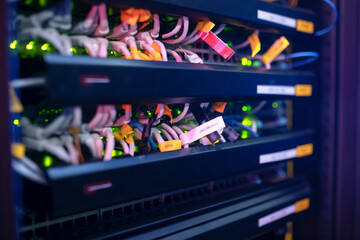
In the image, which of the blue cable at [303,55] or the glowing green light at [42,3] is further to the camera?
the blue cable at [303,55]

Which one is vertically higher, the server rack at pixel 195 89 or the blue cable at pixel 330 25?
the blue cable at pixel 330 25

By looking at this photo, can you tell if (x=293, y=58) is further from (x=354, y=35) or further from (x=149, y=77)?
(x=149, y=77)

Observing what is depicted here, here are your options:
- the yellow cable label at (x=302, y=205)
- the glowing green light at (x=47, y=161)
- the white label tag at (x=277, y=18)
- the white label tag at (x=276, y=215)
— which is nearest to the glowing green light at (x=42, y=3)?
the glowing green light at (x=47, y=161)

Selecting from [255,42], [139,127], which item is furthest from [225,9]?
[139,127]

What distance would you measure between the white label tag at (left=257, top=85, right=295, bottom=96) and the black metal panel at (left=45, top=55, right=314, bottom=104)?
0.6 inches

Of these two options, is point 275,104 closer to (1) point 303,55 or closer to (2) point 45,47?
(1) point 303,55

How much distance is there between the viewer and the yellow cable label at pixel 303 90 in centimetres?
89

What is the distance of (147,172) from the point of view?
0.58 meters

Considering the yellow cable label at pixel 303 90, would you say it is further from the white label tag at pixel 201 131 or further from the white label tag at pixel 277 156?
the white label tag at pixel 201 131

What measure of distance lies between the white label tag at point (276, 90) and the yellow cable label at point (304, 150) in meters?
0.16

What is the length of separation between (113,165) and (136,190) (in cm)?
7

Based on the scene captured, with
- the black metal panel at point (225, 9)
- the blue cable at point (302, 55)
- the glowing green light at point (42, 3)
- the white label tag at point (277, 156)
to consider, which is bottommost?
the white label tag at point (277, 156)

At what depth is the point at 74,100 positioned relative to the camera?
0.49 meters

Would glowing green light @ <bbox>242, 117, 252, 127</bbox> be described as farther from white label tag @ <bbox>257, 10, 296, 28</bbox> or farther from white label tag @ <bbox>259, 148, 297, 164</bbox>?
white label tag @ <bbox>257, 10, 296, 28</bbox>
